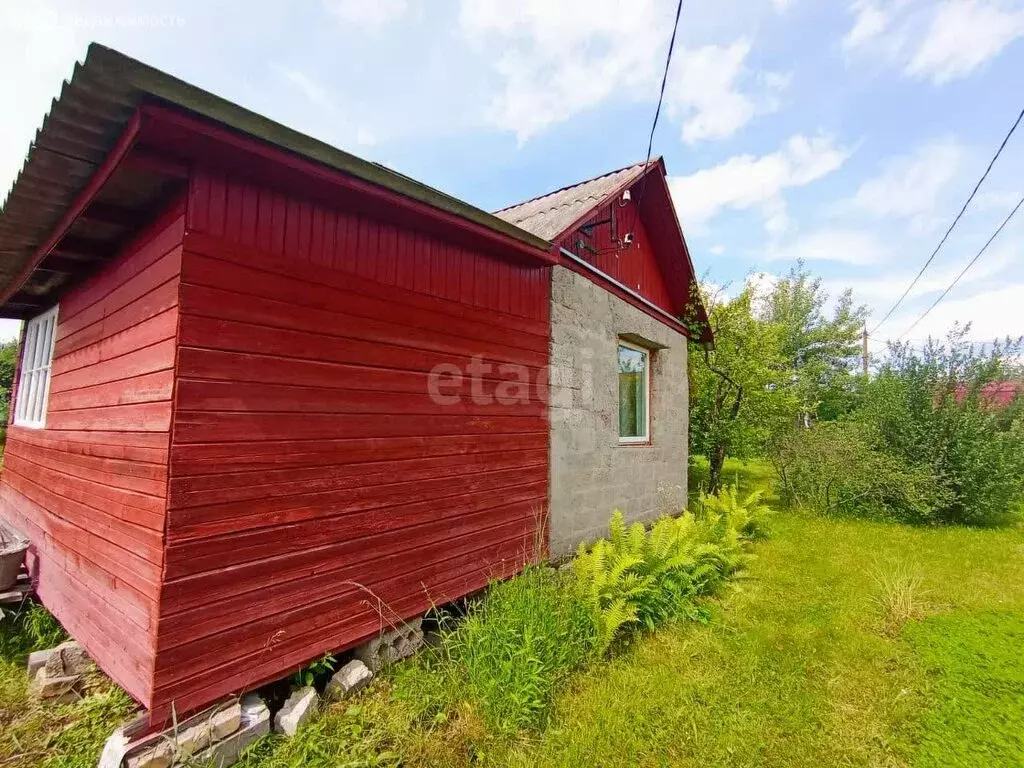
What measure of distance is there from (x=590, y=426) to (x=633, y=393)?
174 cm

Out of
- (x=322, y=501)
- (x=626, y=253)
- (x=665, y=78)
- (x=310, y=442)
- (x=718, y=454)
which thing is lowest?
(x=718, y=454)

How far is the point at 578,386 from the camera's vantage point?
509 cm

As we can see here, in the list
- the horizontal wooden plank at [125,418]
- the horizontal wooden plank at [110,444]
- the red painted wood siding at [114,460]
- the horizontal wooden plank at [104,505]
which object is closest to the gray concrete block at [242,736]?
the red painted wood siding at [114,460]

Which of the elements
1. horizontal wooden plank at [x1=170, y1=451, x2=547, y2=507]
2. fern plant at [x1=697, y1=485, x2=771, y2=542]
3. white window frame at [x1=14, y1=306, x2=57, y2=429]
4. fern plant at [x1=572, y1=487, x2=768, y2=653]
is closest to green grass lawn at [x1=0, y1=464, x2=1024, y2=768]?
fern plant at [x1=572, y1=487, x2=768, y2=653]

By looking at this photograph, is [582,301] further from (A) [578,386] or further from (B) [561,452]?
(B) [561,452]

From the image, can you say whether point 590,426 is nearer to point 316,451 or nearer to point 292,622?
point 316,451

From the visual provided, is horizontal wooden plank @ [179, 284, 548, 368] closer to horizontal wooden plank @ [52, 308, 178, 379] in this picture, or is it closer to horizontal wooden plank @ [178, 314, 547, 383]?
horizontal wooden plank @ [178, 314, 547, 383]

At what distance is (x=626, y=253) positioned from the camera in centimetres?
650

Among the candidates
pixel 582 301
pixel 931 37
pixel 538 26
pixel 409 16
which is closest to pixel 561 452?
pixel 582 301

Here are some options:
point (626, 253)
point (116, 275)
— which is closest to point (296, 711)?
point (116, 275)

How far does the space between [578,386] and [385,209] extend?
288cm

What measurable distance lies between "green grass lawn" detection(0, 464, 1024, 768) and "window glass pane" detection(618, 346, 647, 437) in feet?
8.16

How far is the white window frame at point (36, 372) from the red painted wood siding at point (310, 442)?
11.8 ft

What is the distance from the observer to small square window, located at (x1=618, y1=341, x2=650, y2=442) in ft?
20.7
